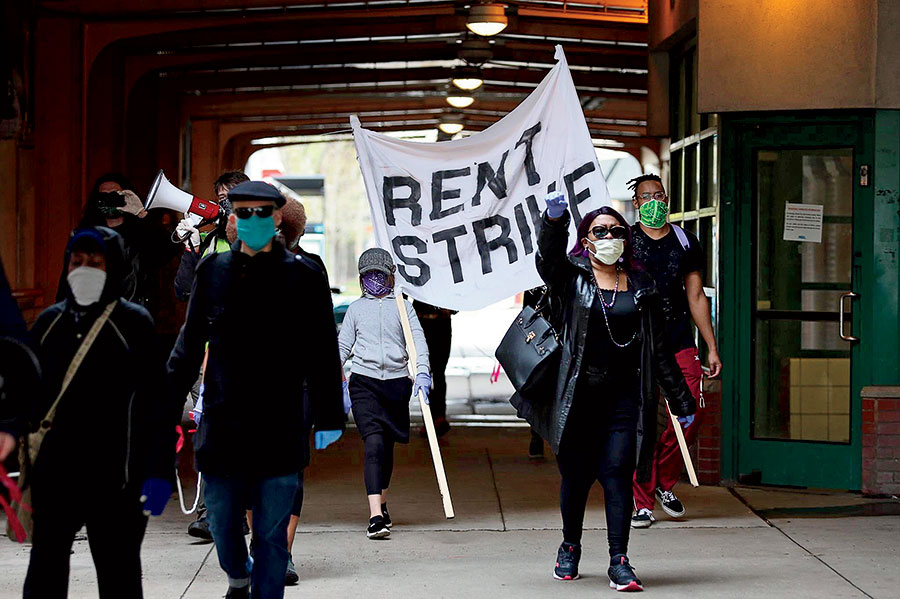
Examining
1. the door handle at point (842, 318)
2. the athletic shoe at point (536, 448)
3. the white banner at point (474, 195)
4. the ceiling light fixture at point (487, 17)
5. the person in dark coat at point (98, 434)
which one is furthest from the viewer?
the ceiling light fixture at point (487, 17)

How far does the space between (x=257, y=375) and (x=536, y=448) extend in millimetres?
6548

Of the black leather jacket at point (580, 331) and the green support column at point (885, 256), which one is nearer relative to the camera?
the black leather jacket at point (580, 331)

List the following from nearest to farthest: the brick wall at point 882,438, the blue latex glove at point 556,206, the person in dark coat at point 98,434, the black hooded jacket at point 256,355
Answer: the person in dark coat at point 98,434 < the black hooded jacket at point 256,355 < the blue latex glove at point 556,206 < the brick wall at point 882,438

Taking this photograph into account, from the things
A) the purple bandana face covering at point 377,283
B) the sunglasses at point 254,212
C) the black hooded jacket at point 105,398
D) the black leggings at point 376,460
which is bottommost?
the black leggings at point 376,460

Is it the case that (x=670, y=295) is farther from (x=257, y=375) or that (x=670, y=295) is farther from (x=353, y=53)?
(x=353, y=53)

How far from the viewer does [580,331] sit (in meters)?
6.72

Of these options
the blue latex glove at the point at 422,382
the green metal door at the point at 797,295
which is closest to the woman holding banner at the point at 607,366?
the blue latex glove at the point at 422,382

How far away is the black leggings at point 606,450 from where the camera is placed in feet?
22.2

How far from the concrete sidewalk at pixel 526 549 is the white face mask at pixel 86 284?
2324 millimetres

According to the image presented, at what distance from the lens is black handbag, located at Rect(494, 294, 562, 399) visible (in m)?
6.91

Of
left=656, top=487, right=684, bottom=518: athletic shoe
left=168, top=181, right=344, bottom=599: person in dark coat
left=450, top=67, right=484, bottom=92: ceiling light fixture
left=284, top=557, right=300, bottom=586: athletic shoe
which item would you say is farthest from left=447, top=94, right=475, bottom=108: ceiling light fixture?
left=168, top=181, right=344, bottom=599: person in dark coat

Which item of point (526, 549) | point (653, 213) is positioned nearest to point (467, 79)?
point (653, 213)

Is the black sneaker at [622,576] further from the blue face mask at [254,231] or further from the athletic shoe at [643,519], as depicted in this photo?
the blue face mask at [254,231]

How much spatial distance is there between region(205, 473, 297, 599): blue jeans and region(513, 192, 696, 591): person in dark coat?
1.84m
